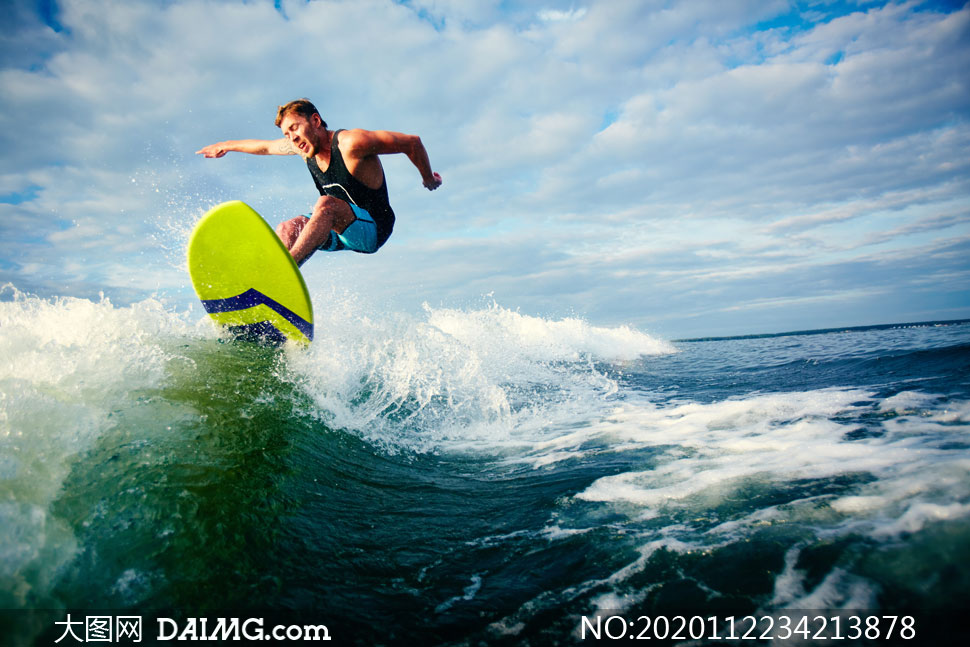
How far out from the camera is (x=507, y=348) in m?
12.7

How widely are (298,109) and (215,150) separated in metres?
1.72

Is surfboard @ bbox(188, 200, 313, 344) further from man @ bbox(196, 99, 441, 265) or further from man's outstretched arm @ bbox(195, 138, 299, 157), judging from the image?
man's outstretched arm @ bbox(195, 138, 299, 157)

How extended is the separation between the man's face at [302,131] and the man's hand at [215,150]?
4.64ft

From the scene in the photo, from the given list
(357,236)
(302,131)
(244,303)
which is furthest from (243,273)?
(302,131)

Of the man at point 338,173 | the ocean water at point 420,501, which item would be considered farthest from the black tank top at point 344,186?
the ocean water at point 420,501

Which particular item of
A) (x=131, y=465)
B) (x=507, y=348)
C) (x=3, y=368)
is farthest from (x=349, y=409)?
(x=507, y=348)

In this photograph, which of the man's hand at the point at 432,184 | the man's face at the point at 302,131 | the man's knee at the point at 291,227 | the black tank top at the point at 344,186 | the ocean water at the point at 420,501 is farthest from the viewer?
the man's knee at the point at 291,227

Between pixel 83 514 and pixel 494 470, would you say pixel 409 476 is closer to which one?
pixel 494 470

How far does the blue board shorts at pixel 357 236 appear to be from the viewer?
4.79 metres

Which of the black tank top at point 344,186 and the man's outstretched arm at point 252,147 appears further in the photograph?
the man's outstretched arm at point 252,147

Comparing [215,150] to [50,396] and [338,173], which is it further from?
[50,396]

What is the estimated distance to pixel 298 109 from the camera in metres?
4.23

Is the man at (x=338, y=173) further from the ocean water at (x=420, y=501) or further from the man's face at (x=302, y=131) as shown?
the ocean water at (x=420, y=501)

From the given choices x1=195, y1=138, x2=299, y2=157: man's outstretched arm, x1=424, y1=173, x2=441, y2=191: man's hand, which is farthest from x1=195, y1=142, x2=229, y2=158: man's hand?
x1=424, y1=173, x2=441, y2=191: man's hand
